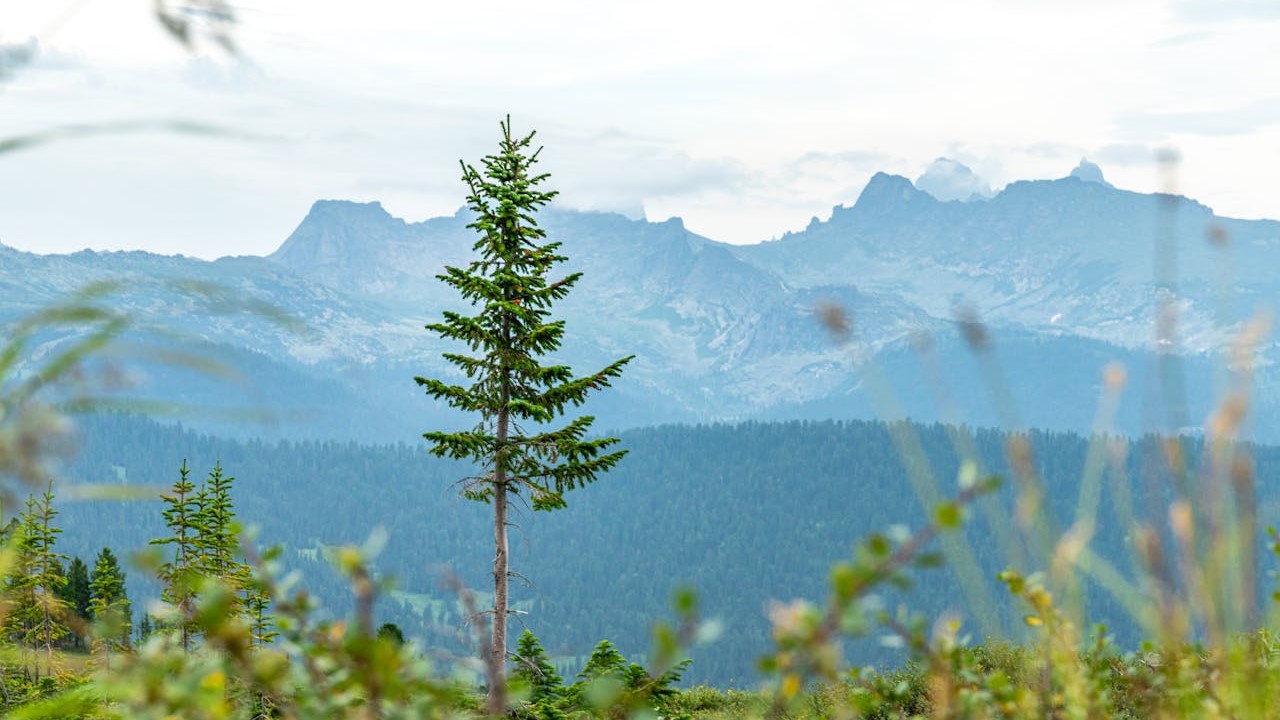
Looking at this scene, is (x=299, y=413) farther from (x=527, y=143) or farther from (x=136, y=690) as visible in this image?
(x=527, y=143)

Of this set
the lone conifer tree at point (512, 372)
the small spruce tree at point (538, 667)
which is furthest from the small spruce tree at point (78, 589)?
the lone conifer tree at point (512, 372)

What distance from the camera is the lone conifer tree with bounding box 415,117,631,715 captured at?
69.8 ft

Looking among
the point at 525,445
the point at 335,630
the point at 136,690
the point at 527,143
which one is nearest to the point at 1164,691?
the point at 335,630

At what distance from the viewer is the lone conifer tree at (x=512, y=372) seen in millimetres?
21266

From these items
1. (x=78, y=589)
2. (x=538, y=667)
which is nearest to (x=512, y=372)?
(x=538, y=667)

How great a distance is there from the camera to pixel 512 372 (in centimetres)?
2220

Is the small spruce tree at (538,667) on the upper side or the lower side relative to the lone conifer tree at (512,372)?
lower

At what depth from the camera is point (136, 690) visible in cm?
125

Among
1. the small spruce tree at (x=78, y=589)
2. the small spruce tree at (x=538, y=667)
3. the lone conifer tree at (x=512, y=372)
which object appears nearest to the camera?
the small spruce tree at (x=538, y=667)

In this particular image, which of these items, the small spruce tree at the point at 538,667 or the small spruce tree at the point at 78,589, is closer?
the small spruce tree at the point at 538,667

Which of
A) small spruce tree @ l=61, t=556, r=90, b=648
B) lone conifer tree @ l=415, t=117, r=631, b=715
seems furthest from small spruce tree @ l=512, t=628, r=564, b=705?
small spruce tree @ l=61, t=556, r=90, b=648

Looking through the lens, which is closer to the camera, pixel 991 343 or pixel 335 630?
pixel 335 630

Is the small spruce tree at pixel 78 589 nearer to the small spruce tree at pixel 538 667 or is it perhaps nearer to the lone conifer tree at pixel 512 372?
the small spruce tree at pixel 538 667

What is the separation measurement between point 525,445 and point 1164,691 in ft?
64.8
